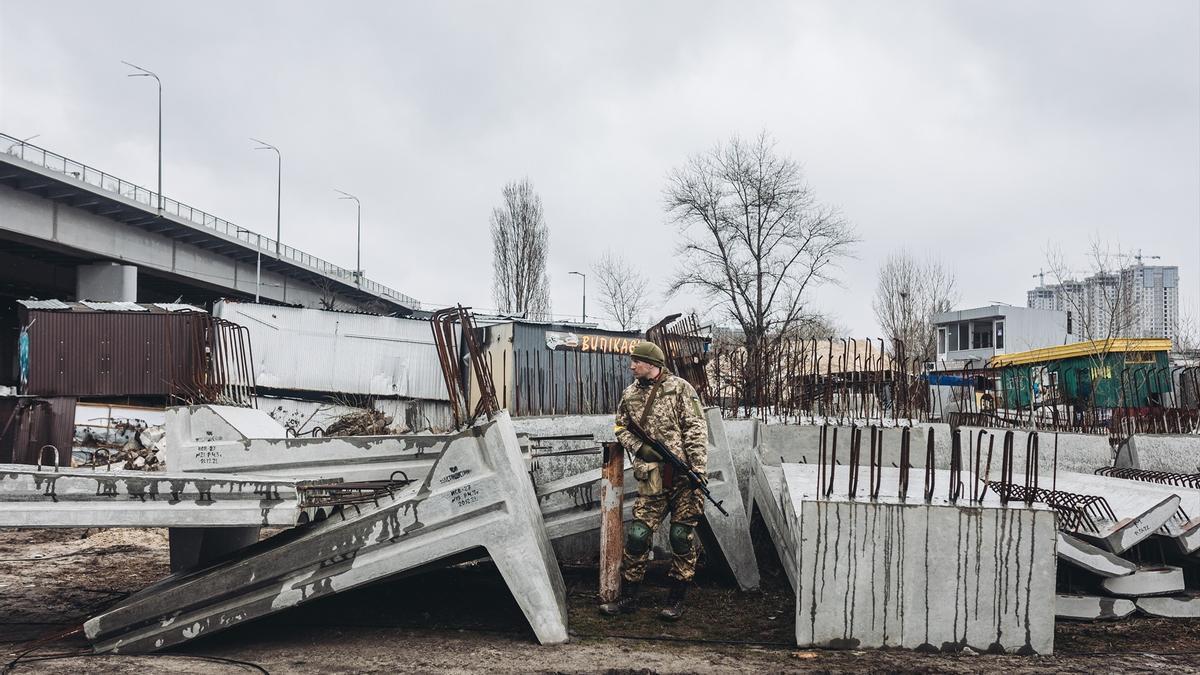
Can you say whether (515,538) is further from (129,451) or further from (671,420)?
(129,451)

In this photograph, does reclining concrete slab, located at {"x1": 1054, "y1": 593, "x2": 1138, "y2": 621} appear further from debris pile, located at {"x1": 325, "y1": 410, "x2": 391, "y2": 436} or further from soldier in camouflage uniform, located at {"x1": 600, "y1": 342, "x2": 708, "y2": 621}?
debris pile, located at {"x1": 325, "y1": 410, "x2": 391, "y2": 436}

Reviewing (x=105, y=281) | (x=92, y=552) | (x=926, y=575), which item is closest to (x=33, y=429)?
(x=92, y=552)

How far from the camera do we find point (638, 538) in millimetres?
6102

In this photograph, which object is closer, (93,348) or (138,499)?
(138,499)

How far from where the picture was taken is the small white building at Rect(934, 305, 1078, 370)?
53.3 meters

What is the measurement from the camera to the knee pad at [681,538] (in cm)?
622

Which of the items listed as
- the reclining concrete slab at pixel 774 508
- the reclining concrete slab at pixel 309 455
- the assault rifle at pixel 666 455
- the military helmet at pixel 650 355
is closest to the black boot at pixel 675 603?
the assault rifle at pixel 666 455

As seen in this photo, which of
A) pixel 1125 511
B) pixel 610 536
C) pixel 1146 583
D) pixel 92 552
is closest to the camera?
pixel 1146 583

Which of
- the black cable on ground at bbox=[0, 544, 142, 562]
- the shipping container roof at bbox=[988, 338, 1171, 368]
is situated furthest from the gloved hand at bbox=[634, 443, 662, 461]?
the shipping container roof at bbox=[988, 338, 1171, 368]

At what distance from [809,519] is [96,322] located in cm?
1784

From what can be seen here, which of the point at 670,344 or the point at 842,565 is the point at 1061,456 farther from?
the point at 842,565

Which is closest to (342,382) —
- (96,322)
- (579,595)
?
(96,322)

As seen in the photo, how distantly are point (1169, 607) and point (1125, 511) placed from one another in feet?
2.63

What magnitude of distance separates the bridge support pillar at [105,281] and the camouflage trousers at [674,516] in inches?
1081
